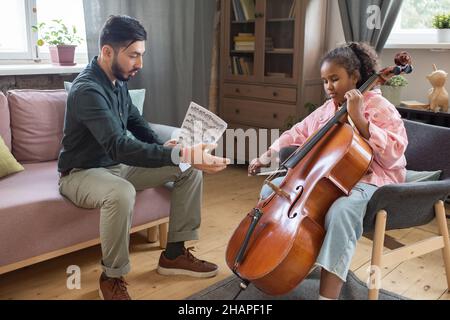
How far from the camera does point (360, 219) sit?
1.47 m

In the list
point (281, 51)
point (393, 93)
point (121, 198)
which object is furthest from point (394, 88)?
point (121, 198)

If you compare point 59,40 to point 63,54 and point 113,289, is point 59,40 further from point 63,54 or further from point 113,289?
point 113,289

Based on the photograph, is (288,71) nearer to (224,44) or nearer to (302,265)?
(224,44)

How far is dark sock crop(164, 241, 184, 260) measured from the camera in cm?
194

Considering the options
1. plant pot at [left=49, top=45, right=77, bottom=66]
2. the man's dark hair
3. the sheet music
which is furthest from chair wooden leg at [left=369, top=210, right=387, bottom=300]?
plant pot at [left=49, top=45, right=77, bottom=66]

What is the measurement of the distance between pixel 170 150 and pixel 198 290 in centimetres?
58

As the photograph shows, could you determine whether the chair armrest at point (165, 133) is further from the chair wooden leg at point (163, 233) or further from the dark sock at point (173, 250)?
the dark sock at point (173, 250)

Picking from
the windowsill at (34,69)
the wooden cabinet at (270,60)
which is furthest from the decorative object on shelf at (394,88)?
the windowsill at (34,69)

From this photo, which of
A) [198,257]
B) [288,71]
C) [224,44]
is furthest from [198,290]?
[224,44]

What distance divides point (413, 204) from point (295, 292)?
1.82 feet

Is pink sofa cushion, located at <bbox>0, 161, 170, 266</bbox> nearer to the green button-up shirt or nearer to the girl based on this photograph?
the green button-up shirt

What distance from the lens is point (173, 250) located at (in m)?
1.94

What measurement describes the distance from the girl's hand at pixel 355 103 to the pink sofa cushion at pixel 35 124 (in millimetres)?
1461

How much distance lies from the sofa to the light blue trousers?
34.7 inches
